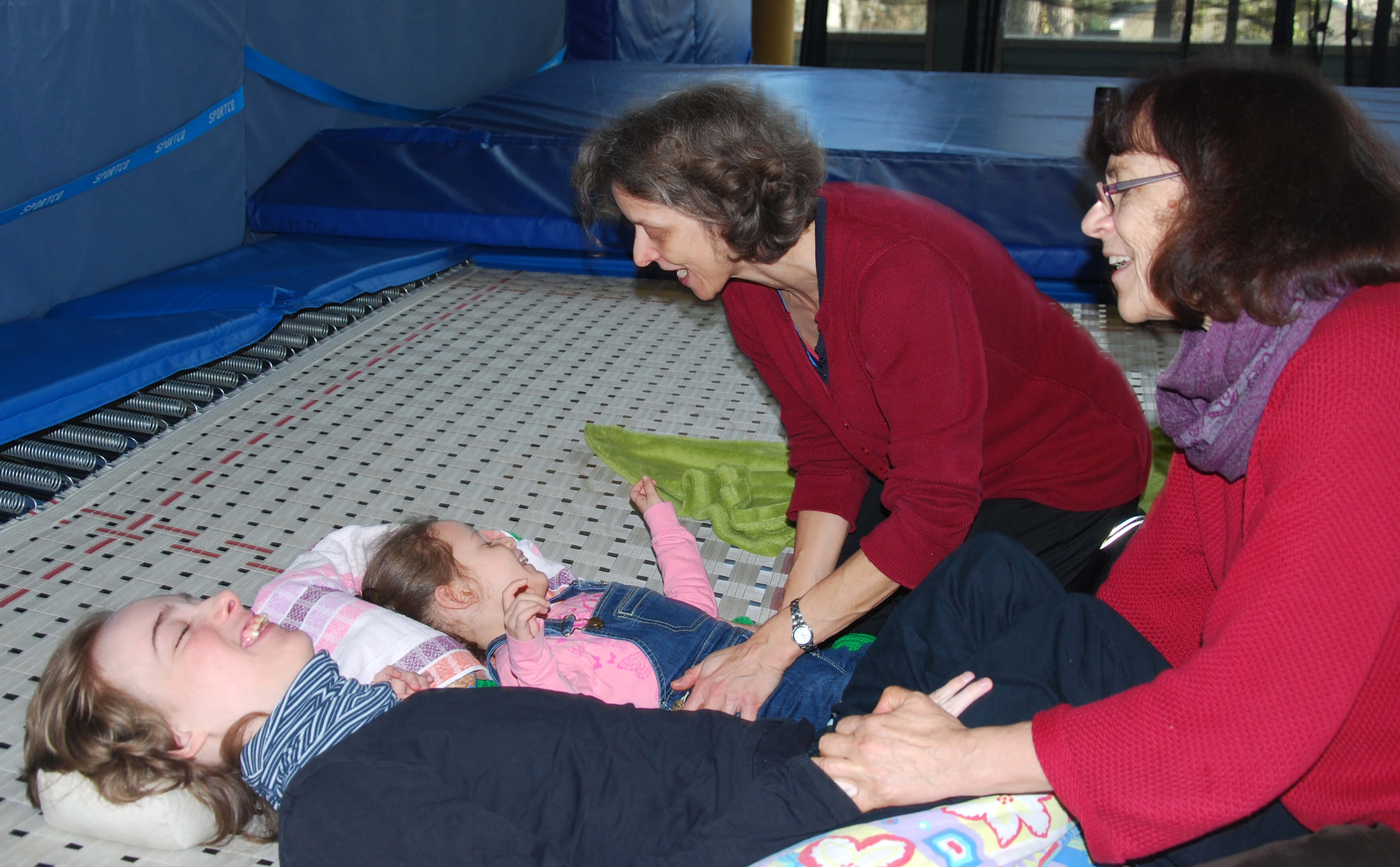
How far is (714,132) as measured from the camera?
1.34 m

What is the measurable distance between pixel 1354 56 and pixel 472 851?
277 inches

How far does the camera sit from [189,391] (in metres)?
2.46

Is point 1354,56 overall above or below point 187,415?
above

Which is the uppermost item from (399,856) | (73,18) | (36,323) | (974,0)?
(974,0)

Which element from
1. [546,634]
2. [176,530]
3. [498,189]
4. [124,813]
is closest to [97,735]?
[124,813]

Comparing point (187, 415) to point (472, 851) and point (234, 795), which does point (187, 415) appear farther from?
point (472, 851)

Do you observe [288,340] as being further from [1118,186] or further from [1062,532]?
[1118,186]

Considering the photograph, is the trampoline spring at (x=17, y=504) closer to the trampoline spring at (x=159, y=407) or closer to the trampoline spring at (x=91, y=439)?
the trampoline spring at (x=91, y=439)

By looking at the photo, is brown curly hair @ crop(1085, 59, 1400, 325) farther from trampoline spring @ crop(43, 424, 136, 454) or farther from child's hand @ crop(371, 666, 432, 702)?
trampoline spring @ crop(43, 424, 136, 454)

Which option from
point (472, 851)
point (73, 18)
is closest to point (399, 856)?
point (472, 851)

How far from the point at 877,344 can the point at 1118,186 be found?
358 millimetres

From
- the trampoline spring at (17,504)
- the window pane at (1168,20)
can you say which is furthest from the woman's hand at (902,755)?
the window pane at (1168,20)

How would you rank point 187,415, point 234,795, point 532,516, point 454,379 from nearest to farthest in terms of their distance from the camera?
1. point 234,795
2. point 532,516
3. point 187,415
4. point 454,379

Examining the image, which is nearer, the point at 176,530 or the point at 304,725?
the point at 304,725
